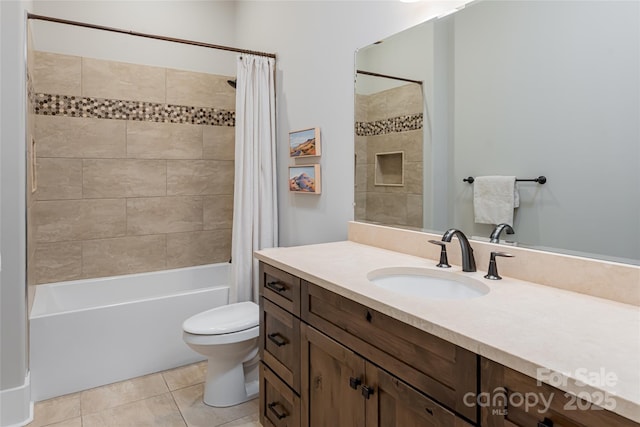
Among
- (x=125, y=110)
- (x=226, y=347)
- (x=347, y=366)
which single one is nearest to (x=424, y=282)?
(x=347, y=366)

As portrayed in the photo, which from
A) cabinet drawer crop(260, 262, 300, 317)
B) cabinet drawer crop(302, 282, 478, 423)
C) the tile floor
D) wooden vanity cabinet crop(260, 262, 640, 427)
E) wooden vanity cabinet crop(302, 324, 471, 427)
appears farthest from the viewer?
the tile floor

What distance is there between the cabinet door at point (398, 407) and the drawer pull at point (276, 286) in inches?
23.0

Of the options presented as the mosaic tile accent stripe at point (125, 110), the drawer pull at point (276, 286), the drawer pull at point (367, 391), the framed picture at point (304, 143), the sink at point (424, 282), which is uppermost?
the mosaic tile accent stripe at point (125, 110)

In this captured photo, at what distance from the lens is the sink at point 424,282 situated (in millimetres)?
1443

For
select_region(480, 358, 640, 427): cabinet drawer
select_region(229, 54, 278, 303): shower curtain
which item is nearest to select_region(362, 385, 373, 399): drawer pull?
select_region(480, 358, 640, 427): cabinet drawer

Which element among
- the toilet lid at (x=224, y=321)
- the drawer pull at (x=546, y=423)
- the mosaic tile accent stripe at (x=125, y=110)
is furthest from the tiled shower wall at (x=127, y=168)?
the drawer pull at (x=546, y=423)

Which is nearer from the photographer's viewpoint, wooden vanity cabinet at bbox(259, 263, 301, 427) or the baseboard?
wooden vanity cabinet at bbox(259, 263, 301, 427)

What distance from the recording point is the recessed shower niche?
6.48 ft

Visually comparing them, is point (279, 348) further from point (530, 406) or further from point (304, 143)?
point (304, 143)

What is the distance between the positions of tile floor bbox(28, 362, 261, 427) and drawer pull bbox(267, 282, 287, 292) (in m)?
0.78

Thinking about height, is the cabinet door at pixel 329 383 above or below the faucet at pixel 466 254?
below

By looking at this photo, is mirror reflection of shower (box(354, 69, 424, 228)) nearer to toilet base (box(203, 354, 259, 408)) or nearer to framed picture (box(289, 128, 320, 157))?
framed picture (box(289, 128, 320, 157))

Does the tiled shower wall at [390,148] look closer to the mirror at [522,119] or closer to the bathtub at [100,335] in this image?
the mirror at [522,119]

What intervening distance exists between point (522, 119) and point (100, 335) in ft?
8.25
